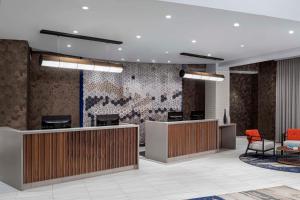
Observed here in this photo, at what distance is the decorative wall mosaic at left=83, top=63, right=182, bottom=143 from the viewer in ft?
34.1

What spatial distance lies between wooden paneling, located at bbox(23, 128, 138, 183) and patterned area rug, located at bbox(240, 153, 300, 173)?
333 centimetres

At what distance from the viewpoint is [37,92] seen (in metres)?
9.39

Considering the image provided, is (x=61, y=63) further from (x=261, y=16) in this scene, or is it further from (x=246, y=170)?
(x=246, y=170)

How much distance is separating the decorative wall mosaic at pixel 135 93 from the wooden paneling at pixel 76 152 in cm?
351

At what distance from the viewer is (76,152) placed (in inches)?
250

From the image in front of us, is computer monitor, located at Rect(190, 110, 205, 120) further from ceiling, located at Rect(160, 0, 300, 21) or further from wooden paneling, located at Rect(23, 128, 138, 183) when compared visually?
ceiling, located at Rect(160, 0, 300, 21)

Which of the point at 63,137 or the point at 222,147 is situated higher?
the point at 63,137

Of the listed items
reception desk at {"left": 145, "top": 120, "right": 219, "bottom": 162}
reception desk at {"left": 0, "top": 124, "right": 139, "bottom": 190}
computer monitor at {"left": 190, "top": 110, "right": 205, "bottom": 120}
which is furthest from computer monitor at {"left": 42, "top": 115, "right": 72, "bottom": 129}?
computer monitor at {"left": 190, "top": 110, "right": 205, "bottom": 120}

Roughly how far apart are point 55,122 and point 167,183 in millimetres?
2752

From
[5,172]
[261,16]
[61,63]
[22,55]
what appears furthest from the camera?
[22,55]

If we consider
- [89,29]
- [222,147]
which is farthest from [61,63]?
[222,147]

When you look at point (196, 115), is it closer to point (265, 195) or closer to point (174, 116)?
point (174, 116)

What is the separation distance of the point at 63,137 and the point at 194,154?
4369 millimetres

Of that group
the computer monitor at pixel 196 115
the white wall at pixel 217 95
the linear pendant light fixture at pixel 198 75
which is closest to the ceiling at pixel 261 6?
the linear pendant light fixture at pixel 198 75
